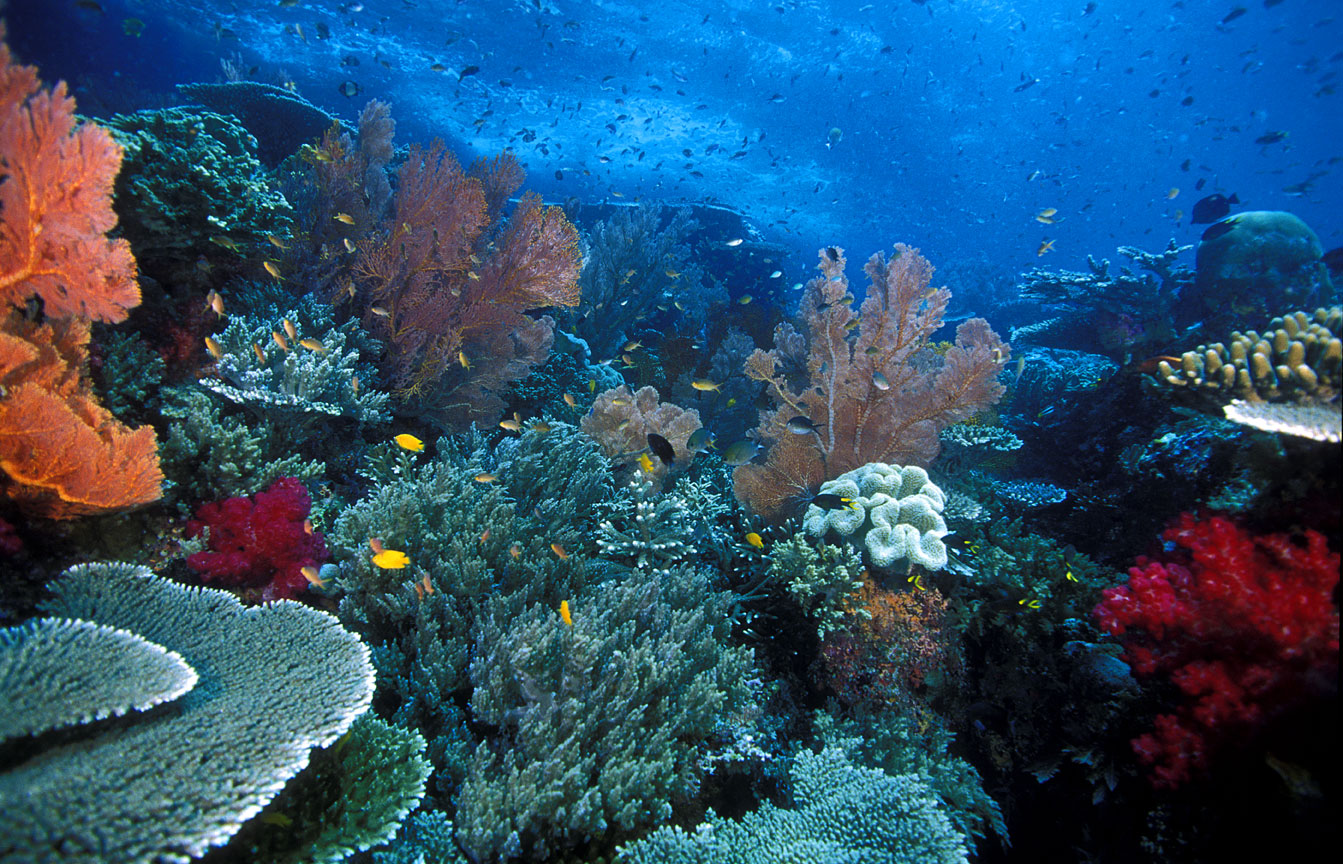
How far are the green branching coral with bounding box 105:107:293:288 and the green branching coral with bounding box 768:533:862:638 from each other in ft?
18.8

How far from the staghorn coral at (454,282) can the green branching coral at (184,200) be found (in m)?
0.92

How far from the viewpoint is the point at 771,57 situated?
25016mm

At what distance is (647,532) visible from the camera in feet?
14.9

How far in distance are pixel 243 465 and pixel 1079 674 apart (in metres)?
6.40

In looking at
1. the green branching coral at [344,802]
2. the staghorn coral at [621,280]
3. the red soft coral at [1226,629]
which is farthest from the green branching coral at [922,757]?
the staghorn coral at [621,280]

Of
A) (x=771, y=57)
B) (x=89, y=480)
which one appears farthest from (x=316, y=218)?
(x=771, y=57)

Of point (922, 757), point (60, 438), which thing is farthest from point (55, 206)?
point (922, 757)

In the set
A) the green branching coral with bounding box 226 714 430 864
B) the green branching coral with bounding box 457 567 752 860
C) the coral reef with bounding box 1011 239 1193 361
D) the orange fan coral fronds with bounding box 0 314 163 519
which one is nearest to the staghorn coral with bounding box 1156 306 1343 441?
the green branching coral with bounding box 457 567 752 860

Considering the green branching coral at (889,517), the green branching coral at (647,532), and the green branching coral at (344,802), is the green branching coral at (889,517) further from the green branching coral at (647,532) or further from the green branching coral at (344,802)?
the green branching coral at (344,802)

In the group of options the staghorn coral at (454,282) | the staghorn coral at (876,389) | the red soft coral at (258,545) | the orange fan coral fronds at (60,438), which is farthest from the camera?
the staghorn coral at (454,282)

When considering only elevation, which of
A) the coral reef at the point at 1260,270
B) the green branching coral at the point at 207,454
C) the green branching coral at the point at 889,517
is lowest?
the green branching coral at the point at 889,517

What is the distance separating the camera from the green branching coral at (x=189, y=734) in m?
1.48

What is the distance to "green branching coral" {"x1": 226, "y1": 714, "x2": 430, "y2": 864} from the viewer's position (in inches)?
79.7

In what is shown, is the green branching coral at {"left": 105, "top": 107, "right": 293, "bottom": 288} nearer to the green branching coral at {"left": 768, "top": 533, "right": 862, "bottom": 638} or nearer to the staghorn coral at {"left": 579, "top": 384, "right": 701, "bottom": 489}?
the staghorn coral at {"left": 579, "top": 384, "right": 701, "bottom": 489}
